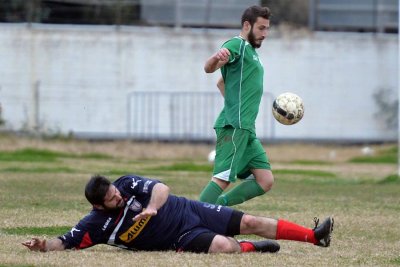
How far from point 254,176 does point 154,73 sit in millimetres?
21954

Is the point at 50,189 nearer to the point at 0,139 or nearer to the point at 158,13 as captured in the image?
the point at 0,139

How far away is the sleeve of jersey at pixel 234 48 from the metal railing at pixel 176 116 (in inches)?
851

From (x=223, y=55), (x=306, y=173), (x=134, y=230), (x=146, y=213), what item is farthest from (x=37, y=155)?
(x=146, y=213)

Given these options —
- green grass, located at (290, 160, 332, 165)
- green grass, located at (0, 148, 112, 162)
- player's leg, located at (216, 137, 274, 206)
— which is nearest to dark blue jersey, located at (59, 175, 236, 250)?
player's leg, located at (216, 137, 274, 206)

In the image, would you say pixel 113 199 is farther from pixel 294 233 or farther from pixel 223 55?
pixel 223 55

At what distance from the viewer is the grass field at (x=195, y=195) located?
9.38 metres

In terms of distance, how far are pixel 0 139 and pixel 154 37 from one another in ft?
20.1

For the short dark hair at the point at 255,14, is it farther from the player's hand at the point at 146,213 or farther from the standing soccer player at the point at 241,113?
the player's hand at the point at 146,213

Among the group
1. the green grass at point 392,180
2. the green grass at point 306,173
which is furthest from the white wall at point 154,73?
the green grass at point 392,180

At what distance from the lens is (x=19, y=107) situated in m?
32.2

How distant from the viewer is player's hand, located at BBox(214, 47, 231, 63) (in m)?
10.3

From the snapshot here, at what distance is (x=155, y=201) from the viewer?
937cm

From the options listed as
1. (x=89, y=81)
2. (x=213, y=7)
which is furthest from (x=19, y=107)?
(x=213, y=7)

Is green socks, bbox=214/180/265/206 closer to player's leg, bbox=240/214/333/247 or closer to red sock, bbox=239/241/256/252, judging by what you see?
red sock, bbox=239/241/256/252
